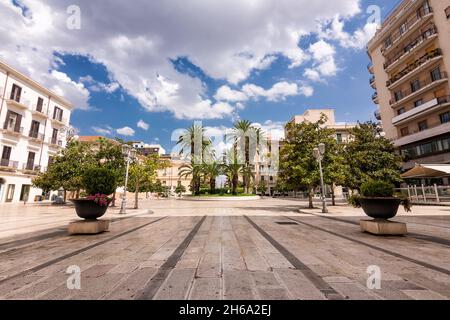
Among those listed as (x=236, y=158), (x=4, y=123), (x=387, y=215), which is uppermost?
(x=4, y=123)

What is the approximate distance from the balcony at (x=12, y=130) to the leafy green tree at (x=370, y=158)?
37.8m

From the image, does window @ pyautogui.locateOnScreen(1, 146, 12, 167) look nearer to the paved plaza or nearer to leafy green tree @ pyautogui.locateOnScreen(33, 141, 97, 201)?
leafy green tree @ pyautogui.locateOnScreen(33, 141, 97, 201)

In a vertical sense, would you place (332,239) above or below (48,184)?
below

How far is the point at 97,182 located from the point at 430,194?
85.6 ft

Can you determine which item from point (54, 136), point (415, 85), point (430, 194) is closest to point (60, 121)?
point (54, 136)

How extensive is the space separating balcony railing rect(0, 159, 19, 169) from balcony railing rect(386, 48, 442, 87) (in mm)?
51522

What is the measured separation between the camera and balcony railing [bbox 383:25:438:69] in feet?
84.6

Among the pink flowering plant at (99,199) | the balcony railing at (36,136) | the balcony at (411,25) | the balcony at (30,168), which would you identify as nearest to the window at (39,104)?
the balcony railing at (36,136)

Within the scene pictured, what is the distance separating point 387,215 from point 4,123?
36.4 meters

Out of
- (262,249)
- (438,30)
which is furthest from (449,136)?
(262,249)

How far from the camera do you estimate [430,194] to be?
63.0 feet

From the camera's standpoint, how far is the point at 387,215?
248 inches

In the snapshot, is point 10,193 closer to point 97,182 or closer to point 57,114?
point 57,114
